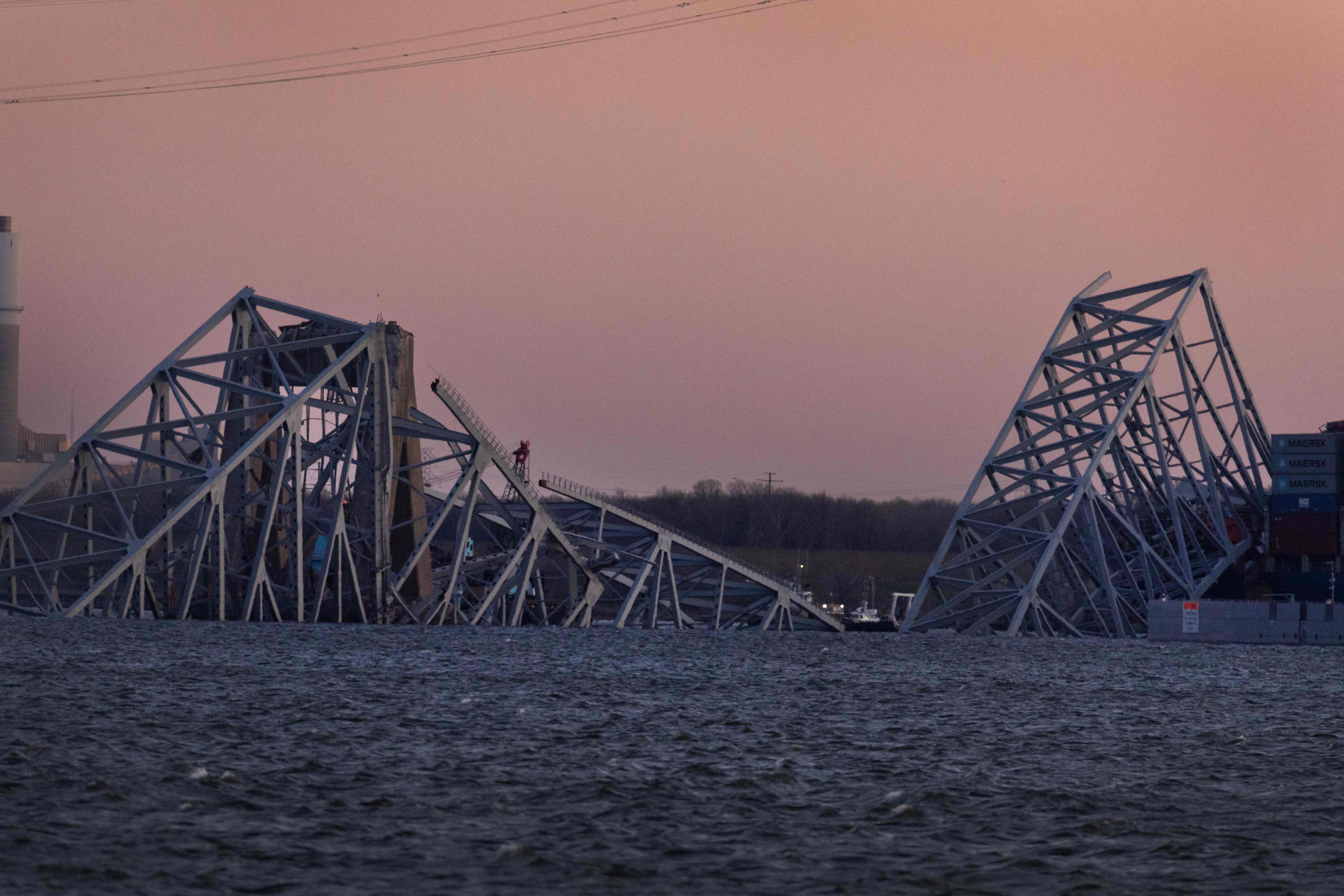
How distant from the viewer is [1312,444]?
105750 millimetres

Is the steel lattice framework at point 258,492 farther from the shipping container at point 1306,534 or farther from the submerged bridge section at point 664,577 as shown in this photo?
the shipping container at point 1306,534

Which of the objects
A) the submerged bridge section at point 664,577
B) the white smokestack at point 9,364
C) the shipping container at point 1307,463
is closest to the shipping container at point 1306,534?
the shipping container at point 1307,463

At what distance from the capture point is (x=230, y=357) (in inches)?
3076

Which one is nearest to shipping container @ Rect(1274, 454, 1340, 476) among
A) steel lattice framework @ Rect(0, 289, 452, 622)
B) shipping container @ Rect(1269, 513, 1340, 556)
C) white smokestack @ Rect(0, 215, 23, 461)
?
shipping container @ Rect(1269, 513, 1340, 556)

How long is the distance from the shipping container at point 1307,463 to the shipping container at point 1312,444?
0.20 metres

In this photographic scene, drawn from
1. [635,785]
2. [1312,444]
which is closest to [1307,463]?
[1312,444]

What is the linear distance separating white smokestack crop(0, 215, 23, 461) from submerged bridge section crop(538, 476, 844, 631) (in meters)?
87.3

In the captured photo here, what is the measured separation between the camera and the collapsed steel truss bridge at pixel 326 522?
7062 centimetres

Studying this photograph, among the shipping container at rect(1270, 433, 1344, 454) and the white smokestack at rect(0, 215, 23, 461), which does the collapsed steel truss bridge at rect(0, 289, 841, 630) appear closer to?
the shipping container at rect(1270, 433, 1344, 454)

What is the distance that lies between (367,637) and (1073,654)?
3268 cm

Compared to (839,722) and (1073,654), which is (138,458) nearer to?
(1073,654)

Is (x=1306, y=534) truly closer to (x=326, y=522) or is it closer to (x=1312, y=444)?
(x=1312, y=444)

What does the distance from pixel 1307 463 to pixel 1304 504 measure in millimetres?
3664

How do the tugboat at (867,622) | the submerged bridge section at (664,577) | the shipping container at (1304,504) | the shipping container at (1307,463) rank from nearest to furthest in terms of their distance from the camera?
1. the submerged bridge section at (664,577)
2. the shipping container at (1304,504)
3. the shipping container at (1307,463)
4. the tugboat at (867,622)
